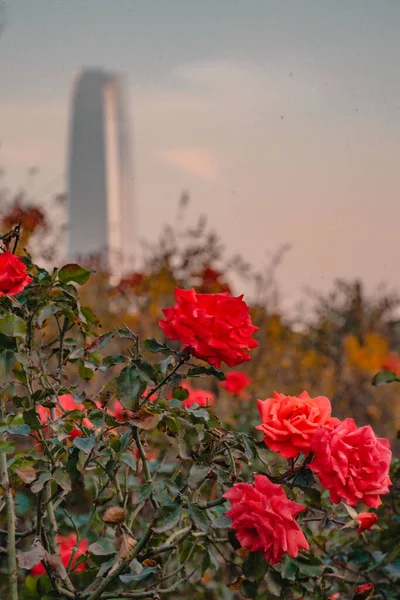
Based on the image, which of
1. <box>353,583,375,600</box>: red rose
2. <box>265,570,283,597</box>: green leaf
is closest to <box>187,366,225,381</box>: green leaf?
<box>265,570,283,597</box>: green leaf

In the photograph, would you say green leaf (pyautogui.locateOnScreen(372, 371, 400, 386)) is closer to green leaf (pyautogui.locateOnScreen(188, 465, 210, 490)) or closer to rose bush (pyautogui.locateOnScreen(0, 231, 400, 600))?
rose bush (pyautogui.locateOnScreen(0, 231, 400, 600))

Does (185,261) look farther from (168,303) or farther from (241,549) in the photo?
(241,549)

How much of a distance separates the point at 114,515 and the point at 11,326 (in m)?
0.34

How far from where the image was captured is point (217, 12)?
2.54 meters

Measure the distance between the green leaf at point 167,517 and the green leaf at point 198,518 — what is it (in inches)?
0.8

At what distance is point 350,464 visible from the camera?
111cm

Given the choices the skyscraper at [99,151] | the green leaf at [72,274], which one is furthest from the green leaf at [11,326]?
the skyscraper at [99,151]

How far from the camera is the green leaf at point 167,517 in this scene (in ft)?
3.57

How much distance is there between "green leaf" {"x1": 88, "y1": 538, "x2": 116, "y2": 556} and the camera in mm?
1180

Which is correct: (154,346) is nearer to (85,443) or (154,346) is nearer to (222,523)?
(85,443)

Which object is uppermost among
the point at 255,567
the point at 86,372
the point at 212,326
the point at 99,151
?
the point at 99,151

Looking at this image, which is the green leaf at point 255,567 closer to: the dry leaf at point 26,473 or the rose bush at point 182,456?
the rose bush at point 182,456

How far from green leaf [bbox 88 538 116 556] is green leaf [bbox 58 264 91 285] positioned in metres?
0.44

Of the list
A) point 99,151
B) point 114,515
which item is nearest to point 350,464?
point 114,515
